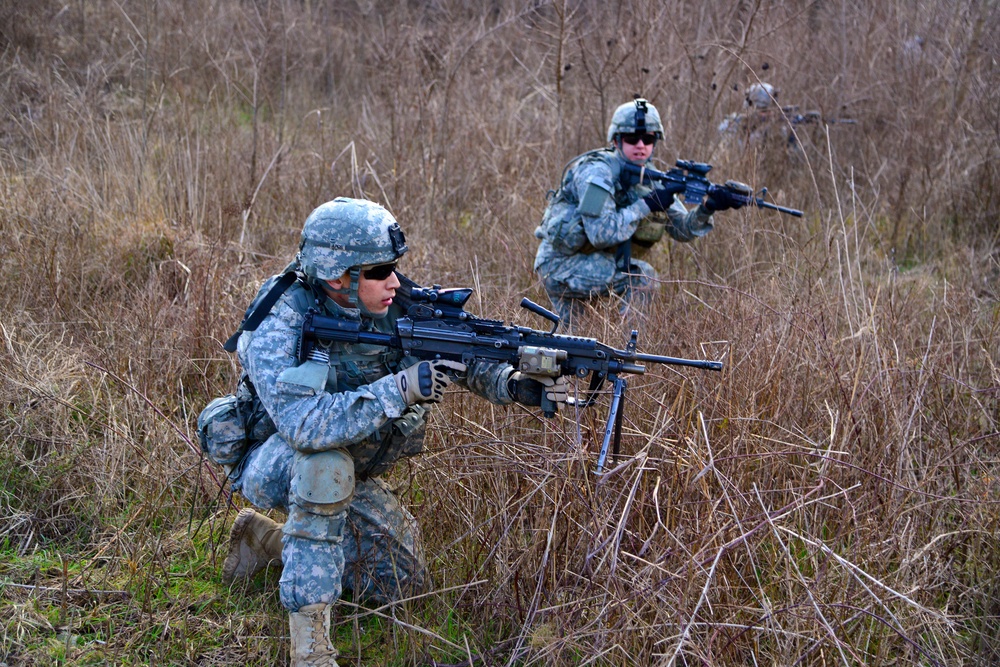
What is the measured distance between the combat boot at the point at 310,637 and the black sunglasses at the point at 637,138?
3.34 m

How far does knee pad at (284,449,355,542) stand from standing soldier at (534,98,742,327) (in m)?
2.44

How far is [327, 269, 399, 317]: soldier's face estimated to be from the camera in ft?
9.63

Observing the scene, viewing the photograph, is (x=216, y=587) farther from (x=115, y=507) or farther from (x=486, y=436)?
(x=486, y=436)

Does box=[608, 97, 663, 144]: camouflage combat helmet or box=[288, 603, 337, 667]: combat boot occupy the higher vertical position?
box=[608, 97, 663, 144]: camouflage combat helmet

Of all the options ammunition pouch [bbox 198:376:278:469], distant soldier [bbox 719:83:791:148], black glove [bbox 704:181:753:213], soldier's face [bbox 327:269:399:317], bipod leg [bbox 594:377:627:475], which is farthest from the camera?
distant soldier [bbox 719:83:791:148]

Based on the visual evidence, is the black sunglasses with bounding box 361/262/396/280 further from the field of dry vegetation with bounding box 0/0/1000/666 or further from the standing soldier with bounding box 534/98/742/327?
the standing soldier with bounding box 534/98/742/327

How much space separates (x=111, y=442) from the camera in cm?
377

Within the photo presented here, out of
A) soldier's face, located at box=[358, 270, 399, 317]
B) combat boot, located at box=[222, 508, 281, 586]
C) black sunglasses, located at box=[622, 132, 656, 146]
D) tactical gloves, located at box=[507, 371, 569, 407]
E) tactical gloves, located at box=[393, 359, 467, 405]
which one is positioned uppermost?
black sunglasses, located at box=[622, 132, 656, 146]

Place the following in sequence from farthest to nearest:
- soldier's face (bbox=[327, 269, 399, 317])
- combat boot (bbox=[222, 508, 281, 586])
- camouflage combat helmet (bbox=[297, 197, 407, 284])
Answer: combat boot (bbox=[222, 508, 281, 586]) → soldier's face (bbox=[327, 269, 399, 317]) → camouflage combat helmet (bbox=[297, 197, 407, 284])

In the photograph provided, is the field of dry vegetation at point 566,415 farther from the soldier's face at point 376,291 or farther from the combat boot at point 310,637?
the soldier's face at point 376,291

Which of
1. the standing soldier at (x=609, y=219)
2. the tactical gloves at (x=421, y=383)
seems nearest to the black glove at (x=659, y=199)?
the standing soldier at (x=609, y=219)

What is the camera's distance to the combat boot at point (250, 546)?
3252 mm

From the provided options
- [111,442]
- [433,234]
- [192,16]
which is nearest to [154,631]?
A: [111,442]

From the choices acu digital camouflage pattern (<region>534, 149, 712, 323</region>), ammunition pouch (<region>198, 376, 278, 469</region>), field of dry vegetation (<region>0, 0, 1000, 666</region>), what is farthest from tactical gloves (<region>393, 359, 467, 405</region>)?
acu digital camouflage pattern (<region>534, 149, 712, 323</region>)
